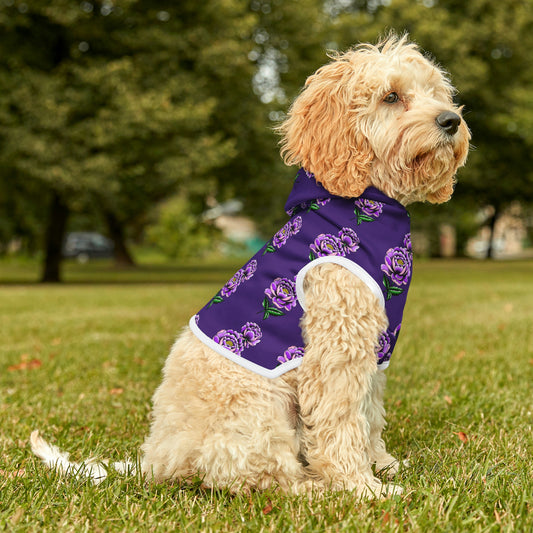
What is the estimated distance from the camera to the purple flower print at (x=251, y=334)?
294 centimetres

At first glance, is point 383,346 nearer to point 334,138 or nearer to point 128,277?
point 334,138

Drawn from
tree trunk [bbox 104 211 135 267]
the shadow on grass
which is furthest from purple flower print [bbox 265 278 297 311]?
tree trunk [bbox 104 211 135 267]

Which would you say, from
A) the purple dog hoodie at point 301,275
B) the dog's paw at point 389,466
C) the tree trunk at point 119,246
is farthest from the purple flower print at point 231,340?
the tree trunk at point 119,246

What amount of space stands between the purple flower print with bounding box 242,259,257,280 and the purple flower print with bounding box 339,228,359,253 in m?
0.47

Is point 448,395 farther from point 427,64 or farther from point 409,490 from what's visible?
point 427,64

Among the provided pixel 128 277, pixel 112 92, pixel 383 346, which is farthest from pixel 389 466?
pixel 128 277

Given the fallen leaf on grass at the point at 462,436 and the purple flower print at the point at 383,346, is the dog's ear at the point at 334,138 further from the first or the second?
the fallen leaf on grass at the point at 462,436

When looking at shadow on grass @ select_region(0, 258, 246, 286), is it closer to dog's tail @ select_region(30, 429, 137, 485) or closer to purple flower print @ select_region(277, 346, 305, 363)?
dog's tail @ select_region(30, 429, 137, 485)

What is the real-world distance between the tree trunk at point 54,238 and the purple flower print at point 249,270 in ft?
64.4

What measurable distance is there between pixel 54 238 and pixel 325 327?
20447 mm

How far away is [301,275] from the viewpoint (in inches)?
115

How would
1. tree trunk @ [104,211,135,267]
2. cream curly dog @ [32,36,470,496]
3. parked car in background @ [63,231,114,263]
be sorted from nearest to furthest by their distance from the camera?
cream curly dog @ [32,36,470,496] → tree trunk @ [104,211,135,267] → parked car in background @ [63,231,114,263]

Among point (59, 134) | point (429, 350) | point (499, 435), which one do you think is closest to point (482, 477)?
point (499, 435)

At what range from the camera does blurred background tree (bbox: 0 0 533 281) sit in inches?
678
